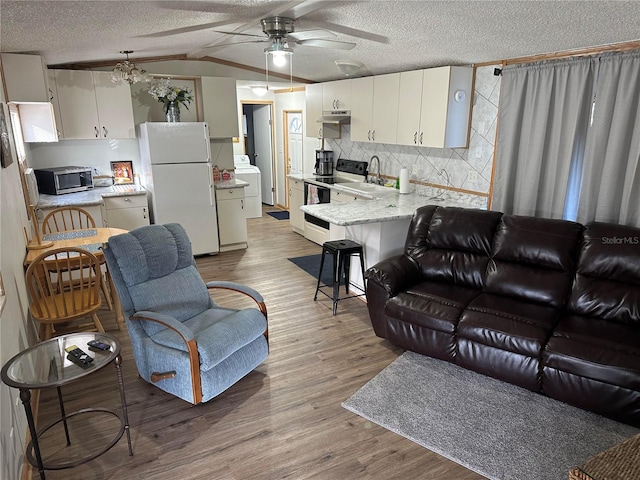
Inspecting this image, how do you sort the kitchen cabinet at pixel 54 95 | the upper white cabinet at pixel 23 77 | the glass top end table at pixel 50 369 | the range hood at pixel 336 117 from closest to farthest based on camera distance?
the glass top end table at pixel 50 369
the upper white cabinet at pixel 23 77
the kitchen cabinet at pixel 54 95
the range hood at pixel 336 117

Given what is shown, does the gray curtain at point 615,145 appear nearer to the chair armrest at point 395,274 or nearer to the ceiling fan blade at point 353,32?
the chair armrest at point 395,274

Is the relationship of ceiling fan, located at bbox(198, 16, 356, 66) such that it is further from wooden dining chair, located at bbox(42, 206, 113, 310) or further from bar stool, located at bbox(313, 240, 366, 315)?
wooden dining chair, located at bbox(42, 206, 113, 310)

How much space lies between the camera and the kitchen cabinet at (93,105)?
4809 millimetres

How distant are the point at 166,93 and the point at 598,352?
4.98 m

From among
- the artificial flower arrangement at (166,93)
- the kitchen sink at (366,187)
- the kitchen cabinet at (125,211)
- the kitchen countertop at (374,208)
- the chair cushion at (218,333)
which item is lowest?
the chair cushion at (218,333)

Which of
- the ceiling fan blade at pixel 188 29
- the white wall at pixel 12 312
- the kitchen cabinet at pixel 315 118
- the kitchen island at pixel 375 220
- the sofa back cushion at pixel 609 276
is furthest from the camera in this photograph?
the kitchen cabinet at pixel 315 118

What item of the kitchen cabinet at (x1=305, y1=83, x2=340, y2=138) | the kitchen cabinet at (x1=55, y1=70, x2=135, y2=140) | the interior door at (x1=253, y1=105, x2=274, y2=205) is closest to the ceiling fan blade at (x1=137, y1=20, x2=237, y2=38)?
the kitchen cabinet at (x1=55, y1=70, x2=135, y2=140)

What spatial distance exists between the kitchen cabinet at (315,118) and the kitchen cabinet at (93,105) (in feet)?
8.28

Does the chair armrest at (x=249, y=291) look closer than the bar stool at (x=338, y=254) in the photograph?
Yes

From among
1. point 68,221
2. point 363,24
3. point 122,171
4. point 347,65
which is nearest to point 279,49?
point 347,65

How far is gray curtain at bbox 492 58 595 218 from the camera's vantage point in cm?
344

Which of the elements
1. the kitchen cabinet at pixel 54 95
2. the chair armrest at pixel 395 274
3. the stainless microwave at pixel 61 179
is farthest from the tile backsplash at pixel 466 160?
the kitchen cabinet at pixel 54 95

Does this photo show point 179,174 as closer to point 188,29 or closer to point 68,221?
point 68,221

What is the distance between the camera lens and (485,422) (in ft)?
8.55
